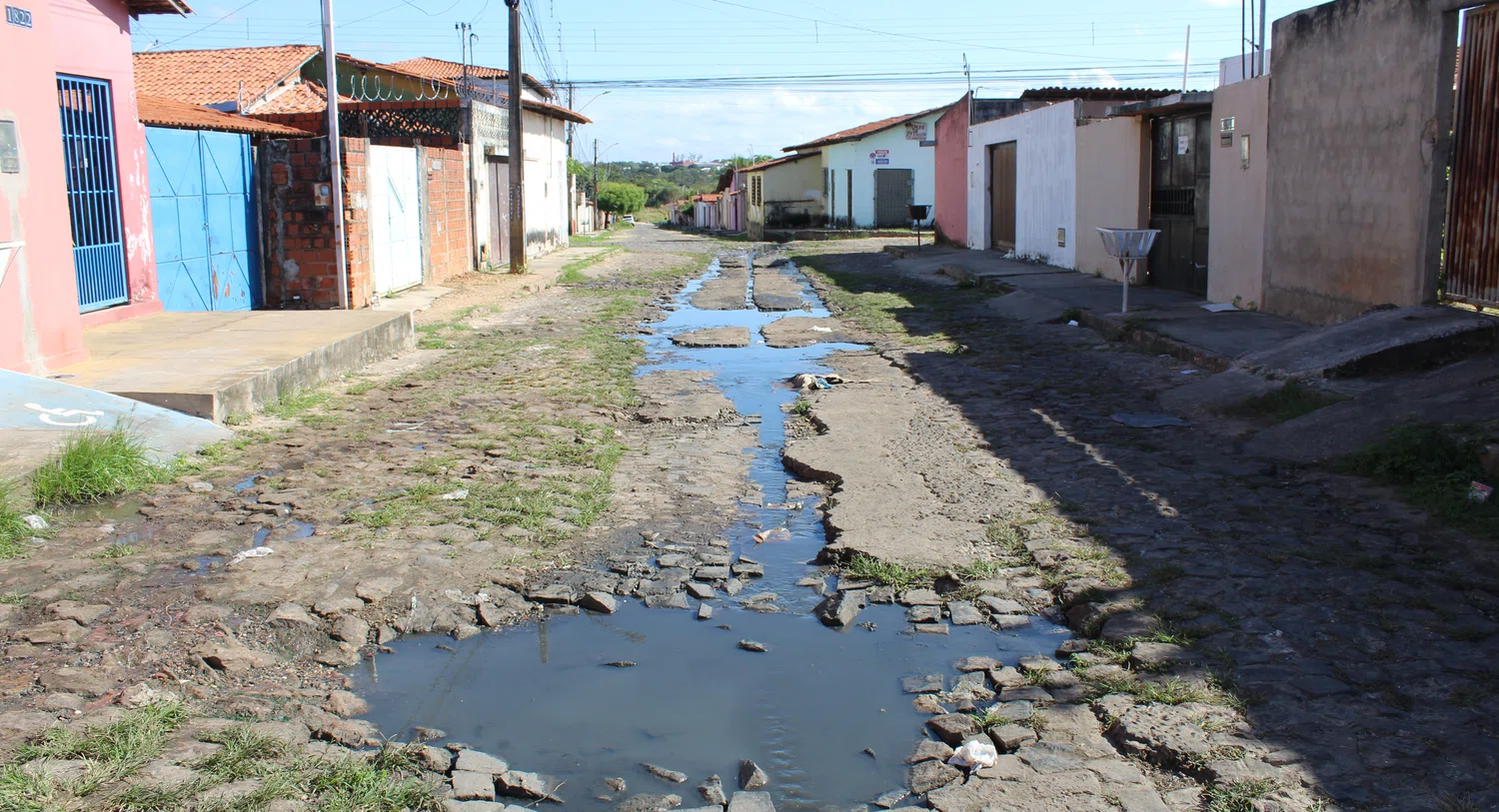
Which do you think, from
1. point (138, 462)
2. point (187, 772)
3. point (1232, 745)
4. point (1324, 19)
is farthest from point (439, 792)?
point (1324, 19)

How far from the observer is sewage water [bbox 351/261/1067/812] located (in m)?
3.40

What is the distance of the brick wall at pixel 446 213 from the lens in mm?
18453

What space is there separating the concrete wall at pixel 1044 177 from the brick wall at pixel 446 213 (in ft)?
32.8

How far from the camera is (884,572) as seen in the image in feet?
16.0

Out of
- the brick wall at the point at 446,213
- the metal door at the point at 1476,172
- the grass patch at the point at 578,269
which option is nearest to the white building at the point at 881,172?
the grass patch at the point at 578,269

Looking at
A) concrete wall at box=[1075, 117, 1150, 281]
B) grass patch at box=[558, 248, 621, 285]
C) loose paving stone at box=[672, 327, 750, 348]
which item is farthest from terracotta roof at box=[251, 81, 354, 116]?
concrete wall at box=[1075, 117, 1150, 281]

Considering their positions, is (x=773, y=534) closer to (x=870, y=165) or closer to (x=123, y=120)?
(x=123, y=120)

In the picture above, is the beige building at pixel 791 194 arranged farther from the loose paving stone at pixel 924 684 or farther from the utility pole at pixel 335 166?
the loose paving stone at pixel 924 684

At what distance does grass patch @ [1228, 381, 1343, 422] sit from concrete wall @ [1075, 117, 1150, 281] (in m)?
Answer: 8.32

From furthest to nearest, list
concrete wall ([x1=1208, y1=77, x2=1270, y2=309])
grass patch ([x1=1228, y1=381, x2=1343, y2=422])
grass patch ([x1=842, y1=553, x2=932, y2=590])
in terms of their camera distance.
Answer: concrete wall ([x1=1208, y1=77, x2=1270, y2=309]) → grass patch ([x1=1228, y1=381, x2=1343, y2=422]) → grass patch ([x1=842, y1=553, x2=932, y2=590])

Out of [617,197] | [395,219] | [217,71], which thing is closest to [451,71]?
[217,71]

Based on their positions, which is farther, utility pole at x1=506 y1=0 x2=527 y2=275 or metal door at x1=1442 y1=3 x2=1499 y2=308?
utility pole at x1=506 y1=0 x2=527 y2=275

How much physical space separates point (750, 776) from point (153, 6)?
11.4 metres

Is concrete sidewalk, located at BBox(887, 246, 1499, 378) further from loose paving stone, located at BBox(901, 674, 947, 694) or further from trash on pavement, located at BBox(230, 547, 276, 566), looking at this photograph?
trash on pavement, located at BBox(230, 547, 276, 566)
